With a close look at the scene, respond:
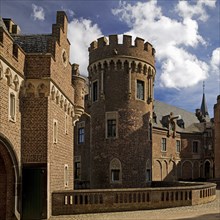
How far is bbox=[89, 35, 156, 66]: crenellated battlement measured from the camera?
27.9m

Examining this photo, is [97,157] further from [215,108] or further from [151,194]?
[215,108]

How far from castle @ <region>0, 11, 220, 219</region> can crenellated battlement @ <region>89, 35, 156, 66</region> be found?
0.08 metres

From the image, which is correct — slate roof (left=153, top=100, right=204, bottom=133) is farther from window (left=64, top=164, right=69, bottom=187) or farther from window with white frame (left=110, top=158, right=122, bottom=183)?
window (left=64, top=164, right=69, bottom=187)

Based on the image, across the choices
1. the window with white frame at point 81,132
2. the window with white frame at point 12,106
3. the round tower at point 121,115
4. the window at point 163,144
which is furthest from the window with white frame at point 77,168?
the window with white frame at point 12,106

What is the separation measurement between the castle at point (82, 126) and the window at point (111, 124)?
82mm

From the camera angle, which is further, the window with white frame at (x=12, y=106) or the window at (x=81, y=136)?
the window at (x=81, y=136)

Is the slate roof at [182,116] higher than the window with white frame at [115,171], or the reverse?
the slate roof at [182,116]

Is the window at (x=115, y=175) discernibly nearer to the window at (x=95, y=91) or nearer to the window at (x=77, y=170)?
the window at (x=95, y=91)

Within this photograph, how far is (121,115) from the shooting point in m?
27.4

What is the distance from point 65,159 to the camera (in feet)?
55.7

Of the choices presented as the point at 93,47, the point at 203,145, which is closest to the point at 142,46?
the point at 93,47

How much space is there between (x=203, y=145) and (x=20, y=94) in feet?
128

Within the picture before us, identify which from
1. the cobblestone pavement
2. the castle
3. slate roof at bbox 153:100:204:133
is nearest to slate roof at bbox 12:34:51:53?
the castle

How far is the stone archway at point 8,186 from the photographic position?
12.4m
